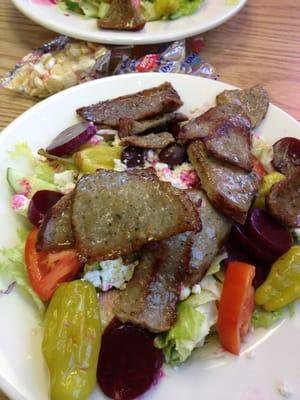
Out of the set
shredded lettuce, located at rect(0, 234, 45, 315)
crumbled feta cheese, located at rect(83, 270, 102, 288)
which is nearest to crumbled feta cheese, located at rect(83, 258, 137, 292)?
crumbled feta cheese, located at rect(83, 270, 102, 288)

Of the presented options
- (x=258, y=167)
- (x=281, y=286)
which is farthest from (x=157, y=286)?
(x=258, y=167)

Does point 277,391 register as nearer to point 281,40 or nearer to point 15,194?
point 15,194

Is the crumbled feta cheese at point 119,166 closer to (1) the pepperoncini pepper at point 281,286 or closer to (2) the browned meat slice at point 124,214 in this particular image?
(2) the browned meat slice at point 124,214

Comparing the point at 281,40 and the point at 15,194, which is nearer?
the point at 15,194

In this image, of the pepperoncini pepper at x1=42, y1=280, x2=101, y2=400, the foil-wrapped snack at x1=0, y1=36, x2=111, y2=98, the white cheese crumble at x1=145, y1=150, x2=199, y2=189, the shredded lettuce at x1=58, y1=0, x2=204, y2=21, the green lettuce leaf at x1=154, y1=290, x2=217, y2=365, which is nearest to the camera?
the pepperoncini pepper at x1=42, y1=280, x2=101, y2=400

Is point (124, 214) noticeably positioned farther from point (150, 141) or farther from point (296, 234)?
point (296, 234)

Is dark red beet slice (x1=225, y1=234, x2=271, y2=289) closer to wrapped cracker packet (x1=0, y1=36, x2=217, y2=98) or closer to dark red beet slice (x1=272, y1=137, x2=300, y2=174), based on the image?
dark red beet slice (x1=272, y1=137, x2=300, y2=174)

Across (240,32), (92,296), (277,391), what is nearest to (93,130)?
(92,296)
